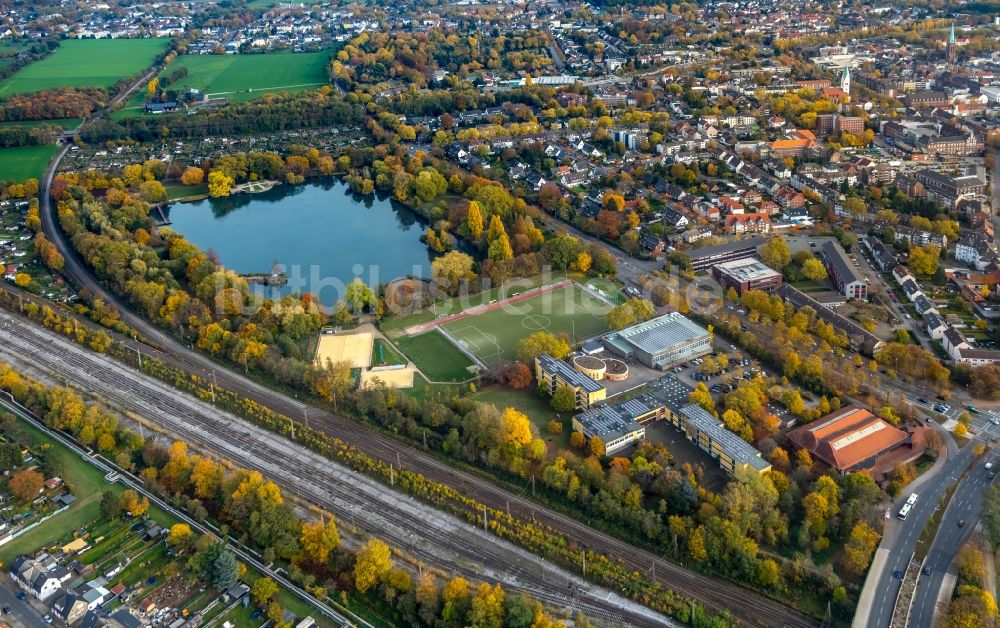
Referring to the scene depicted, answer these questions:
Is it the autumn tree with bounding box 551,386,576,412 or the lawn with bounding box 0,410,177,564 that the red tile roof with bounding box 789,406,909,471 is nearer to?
the autumn tree with bounding box 551,386,576,412

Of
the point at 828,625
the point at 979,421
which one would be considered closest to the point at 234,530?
the point at 828,625

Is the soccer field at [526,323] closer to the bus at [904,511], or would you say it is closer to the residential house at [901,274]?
the residential house at [901,274]

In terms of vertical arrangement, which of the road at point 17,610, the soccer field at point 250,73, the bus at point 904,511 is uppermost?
the soccer field at point 250,73

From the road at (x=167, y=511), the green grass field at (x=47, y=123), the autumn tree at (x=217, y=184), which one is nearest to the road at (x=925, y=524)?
the road at (x=167, y=511)

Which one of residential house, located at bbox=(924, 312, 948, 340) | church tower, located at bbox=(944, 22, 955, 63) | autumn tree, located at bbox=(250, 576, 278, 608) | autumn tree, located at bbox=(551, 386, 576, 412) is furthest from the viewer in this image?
church tower, located at bbox=(944, 22, 955, 63)

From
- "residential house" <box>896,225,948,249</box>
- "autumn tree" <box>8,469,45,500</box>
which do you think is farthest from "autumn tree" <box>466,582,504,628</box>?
"residential house" <box>896,225,948,249</box>
